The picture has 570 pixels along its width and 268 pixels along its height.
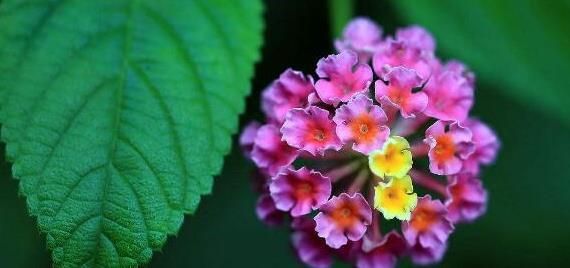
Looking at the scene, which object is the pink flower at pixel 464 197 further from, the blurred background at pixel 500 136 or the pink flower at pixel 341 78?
the blurred background at pixel 500 136

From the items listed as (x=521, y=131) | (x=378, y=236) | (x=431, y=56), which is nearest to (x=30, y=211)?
(x=378, y=236)

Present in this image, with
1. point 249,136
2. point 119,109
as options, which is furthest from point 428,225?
point 119,109

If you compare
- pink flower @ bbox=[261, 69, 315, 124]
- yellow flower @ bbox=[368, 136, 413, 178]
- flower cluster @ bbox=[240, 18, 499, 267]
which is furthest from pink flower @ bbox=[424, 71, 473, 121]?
pink flower @ bbox=[261, 69, 315, 124]

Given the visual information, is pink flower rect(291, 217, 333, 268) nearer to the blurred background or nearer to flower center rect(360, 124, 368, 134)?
flower center rect(360, 124, 368, 134)

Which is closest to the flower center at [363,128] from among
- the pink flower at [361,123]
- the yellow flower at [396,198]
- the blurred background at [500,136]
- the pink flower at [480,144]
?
the pink flower at [361,123]

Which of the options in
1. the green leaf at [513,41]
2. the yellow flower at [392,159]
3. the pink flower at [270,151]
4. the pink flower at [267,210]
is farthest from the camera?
the green leaf at [513,41]

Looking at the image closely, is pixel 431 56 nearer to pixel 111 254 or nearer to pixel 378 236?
pixel 378 236
